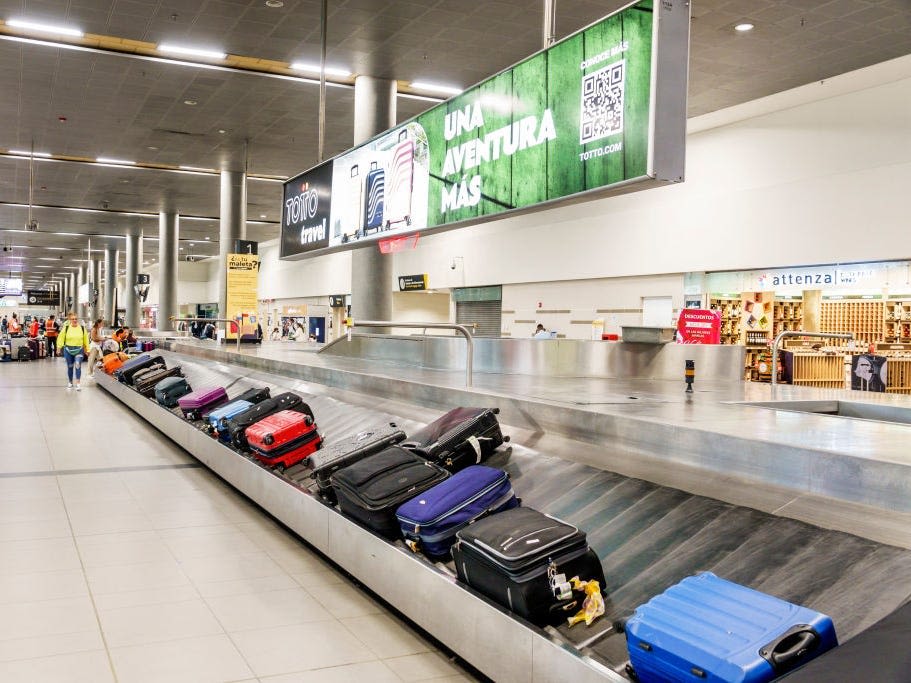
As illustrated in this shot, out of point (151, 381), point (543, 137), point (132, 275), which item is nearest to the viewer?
point (543, 137)

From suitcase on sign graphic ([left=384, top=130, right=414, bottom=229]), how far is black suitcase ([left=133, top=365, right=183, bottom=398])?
669 centimetres

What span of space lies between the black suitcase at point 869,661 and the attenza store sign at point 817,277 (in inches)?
486

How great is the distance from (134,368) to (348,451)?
33.0 ft

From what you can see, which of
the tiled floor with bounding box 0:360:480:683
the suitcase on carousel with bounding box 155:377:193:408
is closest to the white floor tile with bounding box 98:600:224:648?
the tiled floor with bounding box 0:360:480:683

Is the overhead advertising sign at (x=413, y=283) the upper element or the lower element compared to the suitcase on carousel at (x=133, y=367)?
upper

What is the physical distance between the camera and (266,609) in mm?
4023

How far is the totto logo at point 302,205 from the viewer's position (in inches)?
323

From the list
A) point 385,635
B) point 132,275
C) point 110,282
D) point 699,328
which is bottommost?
point 385,635

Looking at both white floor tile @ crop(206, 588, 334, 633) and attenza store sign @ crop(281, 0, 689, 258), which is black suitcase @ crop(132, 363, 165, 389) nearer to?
attenza store sign @ crop(281, 0, 689, 258)

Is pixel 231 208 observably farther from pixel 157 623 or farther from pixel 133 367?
pixel 157 623

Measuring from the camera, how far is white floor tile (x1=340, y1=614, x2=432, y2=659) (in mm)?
3588

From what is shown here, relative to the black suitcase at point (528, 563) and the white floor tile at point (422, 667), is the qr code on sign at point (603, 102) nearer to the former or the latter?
the black suitcase at point (528, 563)

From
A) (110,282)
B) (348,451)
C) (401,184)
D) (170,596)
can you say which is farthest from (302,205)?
(110,282)

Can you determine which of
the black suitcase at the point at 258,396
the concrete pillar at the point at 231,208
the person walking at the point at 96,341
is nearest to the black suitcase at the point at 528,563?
the black suitcase at the point at 258,396
